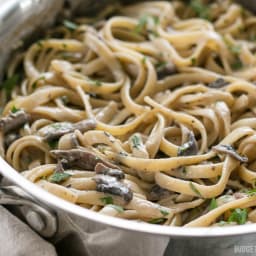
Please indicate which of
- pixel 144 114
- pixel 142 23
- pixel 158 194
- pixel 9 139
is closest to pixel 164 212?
pixel 158 194

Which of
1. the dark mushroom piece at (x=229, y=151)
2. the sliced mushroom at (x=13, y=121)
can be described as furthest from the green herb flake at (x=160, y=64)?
the sliced mushroom at (x=13, y=121)

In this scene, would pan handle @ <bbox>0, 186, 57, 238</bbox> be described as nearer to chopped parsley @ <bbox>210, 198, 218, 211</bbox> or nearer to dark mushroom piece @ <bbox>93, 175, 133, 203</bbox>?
dark mushroom piece @ <bbox>93, 175, 133, 203</bbox>

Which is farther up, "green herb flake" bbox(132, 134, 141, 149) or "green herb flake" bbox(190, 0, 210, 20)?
"green herb flake" bbox(132, 134, 141, 149)

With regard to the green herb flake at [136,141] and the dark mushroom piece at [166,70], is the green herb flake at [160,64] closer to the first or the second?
the dark mushroom piece at [166,70]

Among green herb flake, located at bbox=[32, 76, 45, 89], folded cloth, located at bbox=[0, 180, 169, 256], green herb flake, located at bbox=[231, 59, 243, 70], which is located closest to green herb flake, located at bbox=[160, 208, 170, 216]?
folded cloth, located at bbox=[0, 180, 169, 256]

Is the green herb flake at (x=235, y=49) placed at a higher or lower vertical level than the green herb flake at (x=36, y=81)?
lower

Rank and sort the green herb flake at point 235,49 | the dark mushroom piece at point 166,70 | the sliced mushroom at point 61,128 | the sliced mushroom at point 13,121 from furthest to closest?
the green herb flake at point 235,49 → the dark mushroom piece at point 166,70 → the sliced mushroom at point 13,121 → the sliced mushroom at point 61,128
